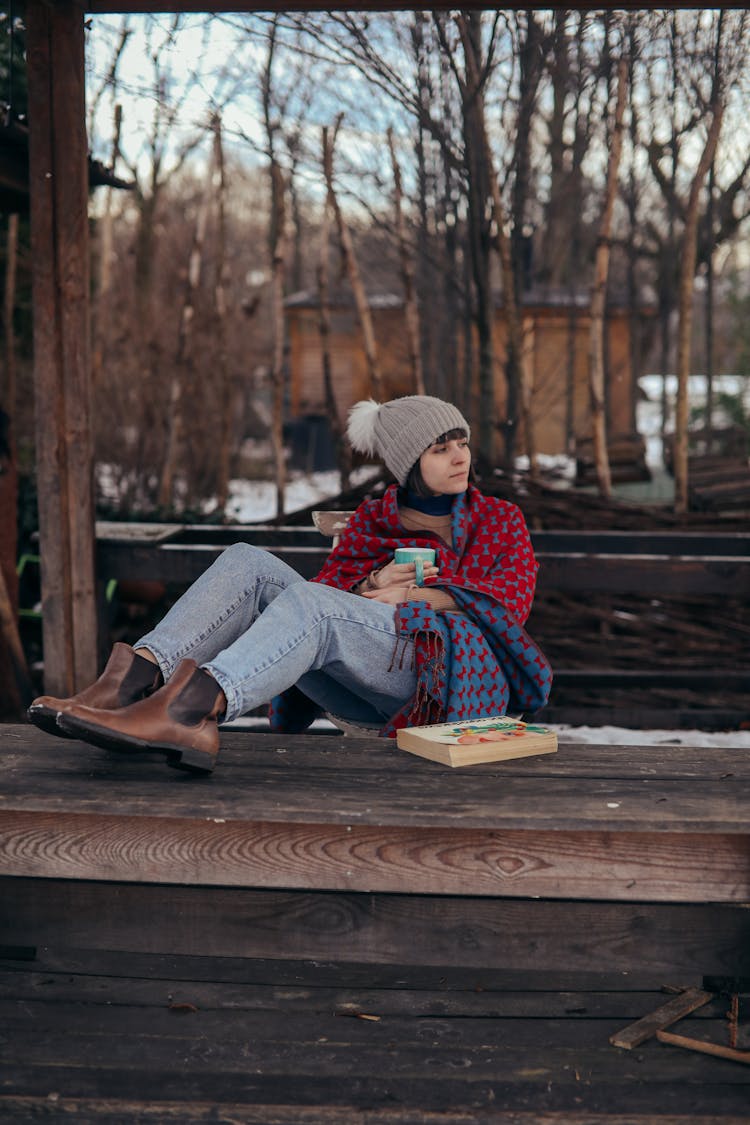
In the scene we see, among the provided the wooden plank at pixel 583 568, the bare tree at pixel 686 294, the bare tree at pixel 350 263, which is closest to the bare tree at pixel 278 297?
the bare tree at pixel 350 263

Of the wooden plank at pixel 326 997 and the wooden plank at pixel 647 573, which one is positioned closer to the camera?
the wooden plank at pixel 326 997

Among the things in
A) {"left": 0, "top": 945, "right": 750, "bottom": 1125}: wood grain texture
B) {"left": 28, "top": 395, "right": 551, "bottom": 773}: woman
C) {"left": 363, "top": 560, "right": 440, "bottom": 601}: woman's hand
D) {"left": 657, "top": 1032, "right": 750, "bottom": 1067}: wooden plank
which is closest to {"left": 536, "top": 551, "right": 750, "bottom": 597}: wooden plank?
{"left": 28, "top": 395, "right": 551, "bottom": 773}: woman

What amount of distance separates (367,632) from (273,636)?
30 cm

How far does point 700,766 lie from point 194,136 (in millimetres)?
11209

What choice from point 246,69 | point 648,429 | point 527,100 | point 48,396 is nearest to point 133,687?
point 48,396

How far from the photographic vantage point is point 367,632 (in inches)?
111

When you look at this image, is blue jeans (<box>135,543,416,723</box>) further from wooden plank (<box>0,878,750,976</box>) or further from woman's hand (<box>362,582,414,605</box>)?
wooden plank (<box>0,878,750,976</box>)

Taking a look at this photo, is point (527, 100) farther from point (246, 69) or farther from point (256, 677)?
point (256, 677)

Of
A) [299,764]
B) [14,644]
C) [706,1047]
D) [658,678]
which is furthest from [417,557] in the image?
[658,678]

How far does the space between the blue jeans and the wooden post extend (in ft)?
5.57

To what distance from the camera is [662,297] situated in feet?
49.1

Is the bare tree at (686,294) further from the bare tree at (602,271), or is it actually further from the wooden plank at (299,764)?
the wooden plank at (299,764)

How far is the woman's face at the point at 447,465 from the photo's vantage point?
3.21 meters

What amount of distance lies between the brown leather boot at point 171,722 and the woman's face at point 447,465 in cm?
104
